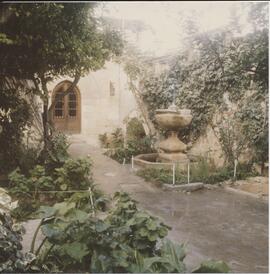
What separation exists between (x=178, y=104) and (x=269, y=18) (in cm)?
696

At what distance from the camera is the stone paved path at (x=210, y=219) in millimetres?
4484

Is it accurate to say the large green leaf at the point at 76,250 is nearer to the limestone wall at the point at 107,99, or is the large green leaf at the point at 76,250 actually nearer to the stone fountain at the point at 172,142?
the stone fountain at the point at 172,142

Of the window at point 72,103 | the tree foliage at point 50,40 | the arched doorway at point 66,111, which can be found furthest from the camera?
the window at point 72,103

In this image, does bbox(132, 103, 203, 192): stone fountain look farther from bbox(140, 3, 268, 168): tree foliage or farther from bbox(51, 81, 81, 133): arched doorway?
bbox(51, 81, 81, 133): arched doorway

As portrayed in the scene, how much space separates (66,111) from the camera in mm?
12141

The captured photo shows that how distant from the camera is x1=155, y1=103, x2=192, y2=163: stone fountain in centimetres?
992

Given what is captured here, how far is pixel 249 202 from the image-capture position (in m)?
6.87

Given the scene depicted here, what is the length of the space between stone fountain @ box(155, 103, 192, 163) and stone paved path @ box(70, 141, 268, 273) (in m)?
1.45

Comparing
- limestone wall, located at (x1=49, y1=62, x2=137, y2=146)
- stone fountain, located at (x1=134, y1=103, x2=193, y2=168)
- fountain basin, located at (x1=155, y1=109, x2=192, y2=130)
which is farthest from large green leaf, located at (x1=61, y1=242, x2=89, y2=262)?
limestone wall, located at (x1=49, y1=62, x2=137, y2=146)

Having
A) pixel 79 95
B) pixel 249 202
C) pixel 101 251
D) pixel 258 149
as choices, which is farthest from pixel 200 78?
pixel 101 251

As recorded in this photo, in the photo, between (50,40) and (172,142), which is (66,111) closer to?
(172,142)

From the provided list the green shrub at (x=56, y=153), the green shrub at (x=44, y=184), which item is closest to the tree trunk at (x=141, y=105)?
the green shrub at (x=56, y=153)

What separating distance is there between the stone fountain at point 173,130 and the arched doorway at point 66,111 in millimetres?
2256

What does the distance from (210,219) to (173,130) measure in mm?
4591
